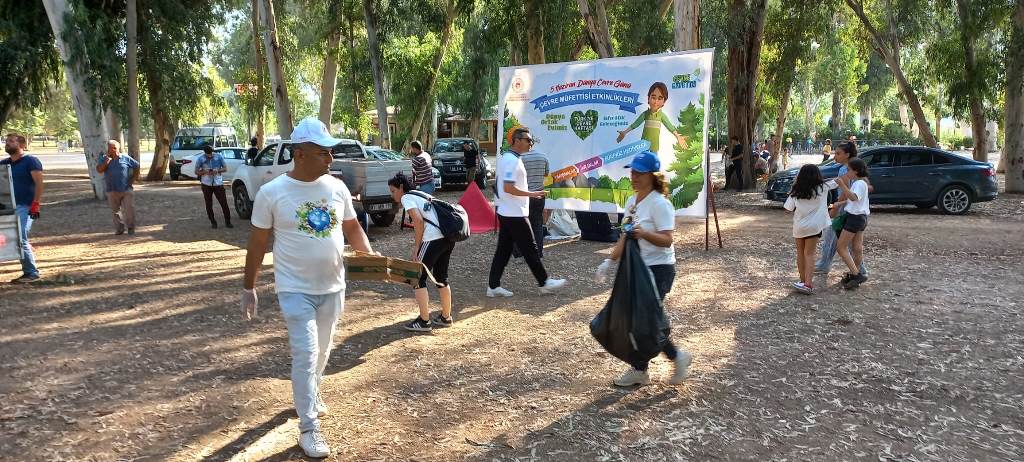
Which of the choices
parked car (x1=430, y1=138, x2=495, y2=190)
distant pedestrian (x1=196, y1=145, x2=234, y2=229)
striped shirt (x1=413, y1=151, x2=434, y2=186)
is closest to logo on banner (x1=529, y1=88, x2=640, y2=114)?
striped shirt (x1=413, y1=151, x2=434, y2=186)

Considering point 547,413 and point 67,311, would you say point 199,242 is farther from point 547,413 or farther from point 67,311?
point 547,413

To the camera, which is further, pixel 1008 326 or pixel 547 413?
pixel 1008 326

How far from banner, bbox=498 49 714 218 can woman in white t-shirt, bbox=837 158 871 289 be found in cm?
247

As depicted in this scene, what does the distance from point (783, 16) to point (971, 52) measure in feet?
17.2

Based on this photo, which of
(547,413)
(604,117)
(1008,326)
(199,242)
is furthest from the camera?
(199,242)

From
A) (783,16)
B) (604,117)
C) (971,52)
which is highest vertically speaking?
(783,16)

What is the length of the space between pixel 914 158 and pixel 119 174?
15513 millimetres

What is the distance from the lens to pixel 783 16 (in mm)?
22984

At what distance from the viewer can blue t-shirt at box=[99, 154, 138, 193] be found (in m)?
12.5

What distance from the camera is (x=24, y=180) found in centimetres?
873

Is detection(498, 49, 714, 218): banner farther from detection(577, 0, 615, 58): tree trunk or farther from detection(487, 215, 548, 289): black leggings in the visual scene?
detection(577, 0, 615, 58): tree trunk

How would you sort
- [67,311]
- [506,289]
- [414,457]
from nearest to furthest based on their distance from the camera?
[414,457] → [67,311] → [506,289]

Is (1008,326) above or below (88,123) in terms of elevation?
below

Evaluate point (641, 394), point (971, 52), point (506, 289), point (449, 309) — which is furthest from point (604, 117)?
Result: point (971, 52)
